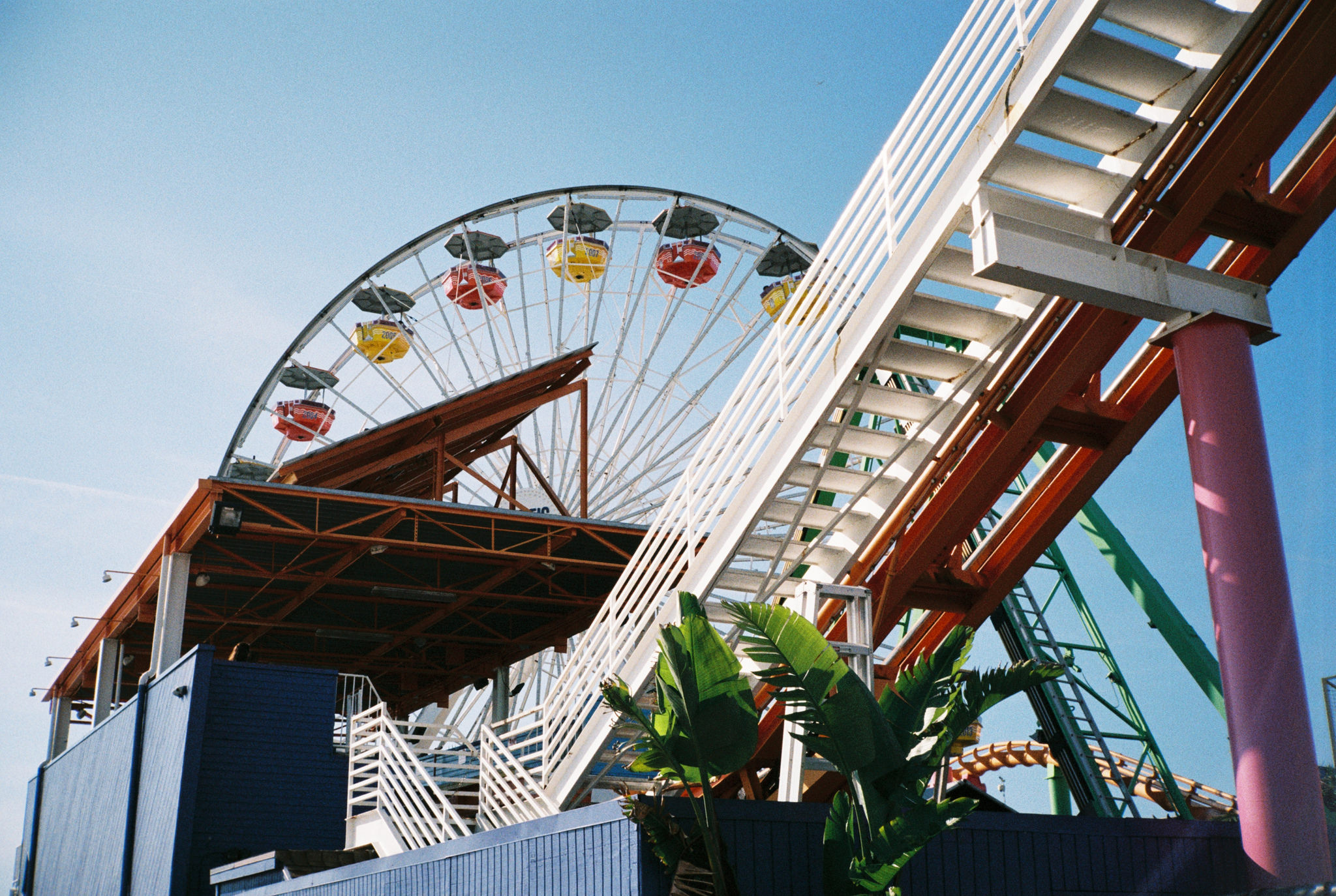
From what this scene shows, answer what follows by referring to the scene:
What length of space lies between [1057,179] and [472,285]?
24.1 meters

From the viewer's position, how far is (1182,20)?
845 centimetres

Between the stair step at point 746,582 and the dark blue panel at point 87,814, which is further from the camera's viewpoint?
the dark blue panel at point 87,814

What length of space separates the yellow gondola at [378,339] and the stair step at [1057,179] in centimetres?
2519

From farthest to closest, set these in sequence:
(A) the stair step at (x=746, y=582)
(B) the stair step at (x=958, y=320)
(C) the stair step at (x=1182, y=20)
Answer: (A) the stair step at (x=746, y=582), (B) the stair step at (x=958, y=320), (C) the stair step at (x=1182, y=20)

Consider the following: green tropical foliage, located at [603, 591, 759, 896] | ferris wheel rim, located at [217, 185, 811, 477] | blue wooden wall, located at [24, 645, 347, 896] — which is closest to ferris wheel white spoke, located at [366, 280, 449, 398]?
ferris wheel rim, located at [217, 185, 811, 477]

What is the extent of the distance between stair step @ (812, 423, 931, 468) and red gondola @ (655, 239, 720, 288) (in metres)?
20.6

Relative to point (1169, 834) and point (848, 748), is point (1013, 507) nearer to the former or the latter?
point (1169, 834)

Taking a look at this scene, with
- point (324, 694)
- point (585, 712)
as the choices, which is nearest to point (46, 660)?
point (324, 694)

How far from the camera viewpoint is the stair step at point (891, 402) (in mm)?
10188

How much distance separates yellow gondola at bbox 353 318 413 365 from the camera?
32688 millimetres

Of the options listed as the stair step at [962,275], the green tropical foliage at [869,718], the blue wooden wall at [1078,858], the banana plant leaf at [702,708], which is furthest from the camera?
the stair step at [962,275]

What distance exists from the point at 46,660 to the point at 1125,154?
2446 centimetres

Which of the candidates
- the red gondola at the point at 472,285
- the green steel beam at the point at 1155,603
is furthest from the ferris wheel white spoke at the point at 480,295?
the green steel beam at the point at 1155,603

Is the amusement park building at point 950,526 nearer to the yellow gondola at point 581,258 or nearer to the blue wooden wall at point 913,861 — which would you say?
the blue wooden wall at point 913,861
